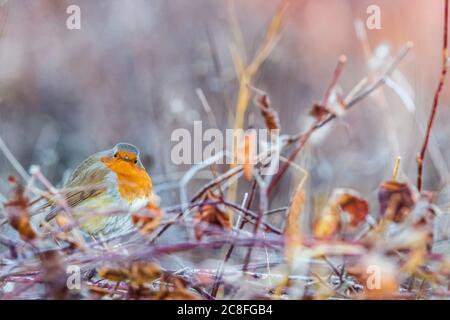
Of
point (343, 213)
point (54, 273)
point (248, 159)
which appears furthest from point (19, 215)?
point (343, 213)

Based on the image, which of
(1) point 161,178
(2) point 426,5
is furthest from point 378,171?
(1) point 161,178

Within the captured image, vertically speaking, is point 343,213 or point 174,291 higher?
point 343,213

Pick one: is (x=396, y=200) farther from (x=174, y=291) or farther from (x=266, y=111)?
(x=174, y=291)

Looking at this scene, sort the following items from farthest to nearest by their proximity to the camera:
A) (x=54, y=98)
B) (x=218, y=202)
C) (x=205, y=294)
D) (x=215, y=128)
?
1. (x=54, y=98)
2. (x=215, y=128)
3. (x=205, y=294)
4. (x=218, y=202)

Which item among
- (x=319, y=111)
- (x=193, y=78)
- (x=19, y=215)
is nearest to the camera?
(x=19, y=215)

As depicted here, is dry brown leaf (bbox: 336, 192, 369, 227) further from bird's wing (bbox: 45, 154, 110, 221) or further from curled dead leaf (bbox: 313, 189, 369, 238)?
bird's wing (bbox: 45, 154, 110, 221)

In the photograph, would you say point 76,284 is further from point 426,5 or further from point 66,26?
point 426,5

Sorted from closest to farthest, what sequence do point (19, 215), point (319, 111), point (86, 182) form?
point (19, 215)
point (319, 111)
point (86, 182)
